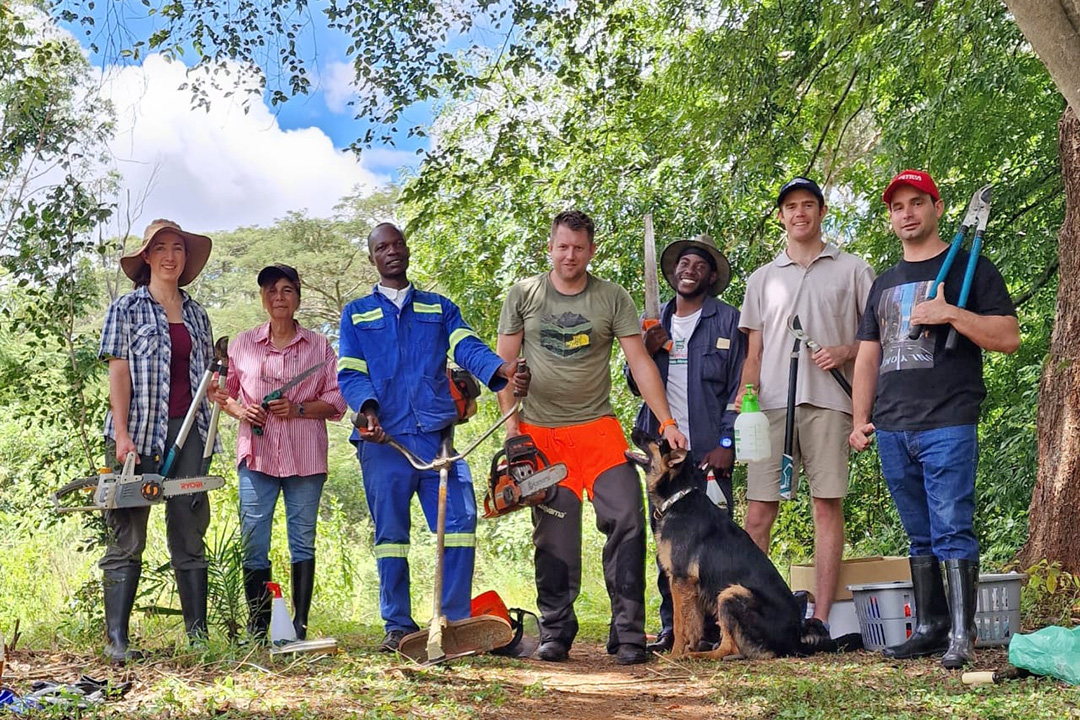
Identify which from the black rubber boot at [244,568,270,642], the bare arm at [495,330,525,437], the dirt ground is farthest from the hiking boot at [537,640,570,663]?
the black rubber boot at [244,568,270,642]

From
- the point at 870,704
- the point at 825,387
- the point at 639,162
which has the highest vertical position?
the point at 639,162

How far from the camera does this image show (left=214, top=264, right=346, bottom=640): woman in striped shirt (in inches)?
217

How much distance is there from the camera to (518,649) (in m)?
5.52

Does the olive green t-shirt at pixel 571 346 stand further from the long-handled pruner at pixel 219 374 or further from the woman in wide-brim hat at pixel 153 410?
the woman in wide-brim hat at pixel 153 410

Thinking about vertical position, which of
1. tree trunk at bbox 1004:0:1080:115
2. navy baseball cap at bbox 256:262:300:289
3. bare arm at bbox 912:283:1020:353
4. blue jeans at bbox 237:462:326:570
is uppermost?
tree trunk at bbox 1004:0:1080:115

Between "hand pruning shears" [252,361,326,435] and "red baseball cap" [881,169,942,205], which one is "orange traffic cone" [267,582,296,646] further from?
"red baseball cap" [881,169,942,205]

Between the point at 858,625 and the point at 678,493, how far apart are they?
116 cm

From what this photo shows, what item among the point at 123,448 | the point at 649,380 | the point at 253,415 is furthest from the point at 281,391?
the point at 649,380

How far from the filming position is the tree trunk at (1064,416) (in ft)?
18.9

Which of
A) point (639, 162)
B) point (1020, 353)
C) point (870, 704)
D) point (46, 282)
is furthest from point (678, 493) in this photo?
point (639, 162)

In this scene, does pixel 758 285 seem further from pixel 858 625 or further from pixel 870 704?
pixel 870 704

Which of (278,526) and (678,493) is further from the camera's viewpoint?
(278,526)

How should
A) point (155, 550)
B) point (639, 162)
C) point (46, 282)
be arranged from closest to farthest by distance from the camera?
point (46, 282)
point (155, 550)
point (639, 162)

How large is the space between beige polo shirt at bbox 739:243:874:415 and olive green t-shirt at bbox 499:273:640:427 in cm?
75
